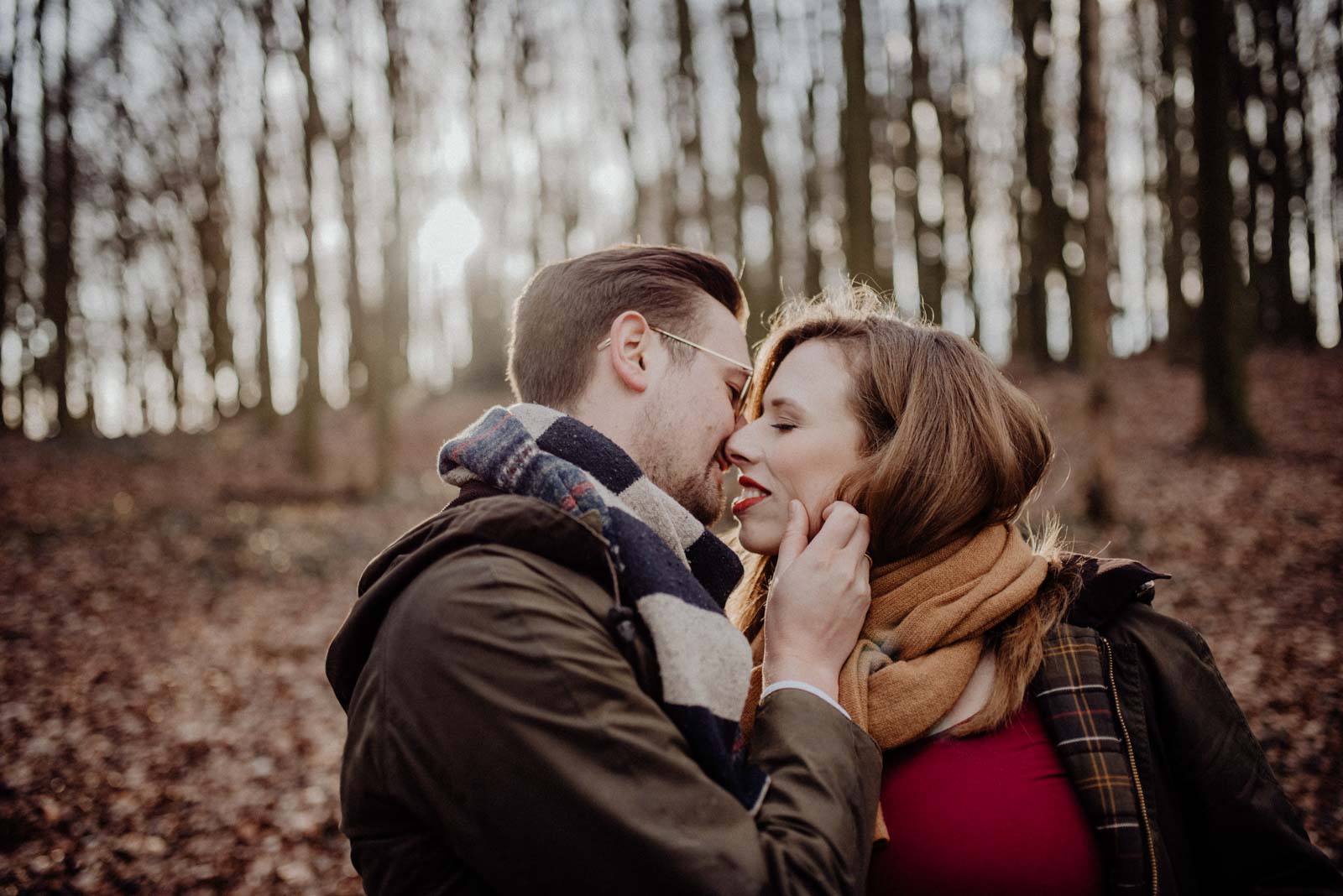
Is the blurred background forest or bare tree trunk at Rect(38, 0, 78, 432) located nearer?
the blurred background forest

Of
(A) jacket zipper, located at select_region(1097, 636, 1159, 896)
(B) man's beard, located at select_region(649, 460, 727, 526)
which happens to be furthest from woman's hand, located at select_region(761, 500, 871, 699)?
(A) jacket zipper, located at select_region(1097, 636, 1159, 896)

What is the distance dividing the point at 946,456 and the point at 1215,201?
11439mm

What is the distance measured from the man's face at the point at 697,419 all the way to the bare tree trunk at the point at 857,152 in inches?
272

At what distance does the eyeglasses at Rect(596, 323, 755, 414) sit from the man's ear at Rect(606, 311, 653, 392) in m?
0.03

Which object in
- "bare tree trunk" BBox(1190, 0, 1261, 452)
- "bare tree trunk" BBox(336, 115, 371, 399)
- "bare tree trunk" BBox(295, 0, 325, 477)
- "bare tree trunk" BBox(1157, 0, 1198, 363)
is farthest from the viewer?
"bare tree trunk" BBox(1157, 0, 1198, 363)

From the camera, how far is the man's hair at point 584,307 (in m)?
2.27

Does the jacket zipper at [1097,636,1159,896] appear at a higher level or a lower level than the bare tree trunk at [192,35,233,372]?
lower

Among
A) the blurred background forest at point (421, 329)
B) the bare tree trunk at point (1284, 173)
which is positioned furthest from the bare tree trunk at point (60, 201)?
the bare tree trunk at point (1284, 173)

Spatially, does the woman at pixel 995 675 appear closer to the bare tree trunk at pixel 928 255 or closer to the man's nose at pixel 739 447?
the man's nose at pixel 739 447

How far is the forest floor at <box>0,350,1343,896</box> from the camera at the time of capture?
177 inches

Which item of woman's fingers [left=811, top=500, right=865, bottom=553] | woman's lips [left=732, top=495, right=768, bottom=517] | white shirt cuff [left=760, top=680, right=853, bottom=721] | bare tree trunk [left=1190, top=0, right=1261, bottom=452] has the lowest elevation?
white shirt cuff [left=760, top=680, right=853, bottom=721]

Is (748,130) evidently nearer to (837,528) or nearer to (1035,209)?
(1035,209)

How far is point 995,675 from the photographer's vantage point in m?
2.02

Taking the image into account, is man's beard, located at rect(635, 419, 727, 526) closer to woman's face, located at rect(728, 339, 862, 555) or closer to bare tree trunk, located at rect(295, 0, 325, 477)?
woman's face, located at rect(728, 339, 862, 555)
